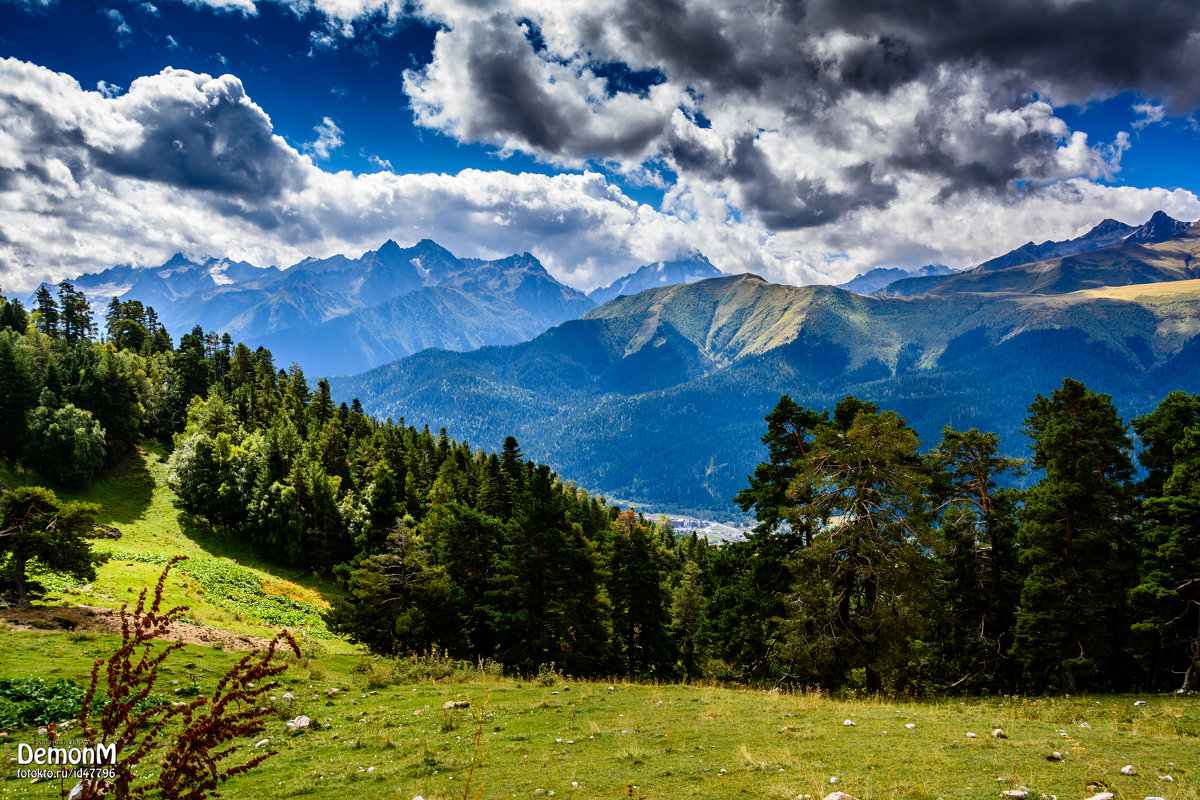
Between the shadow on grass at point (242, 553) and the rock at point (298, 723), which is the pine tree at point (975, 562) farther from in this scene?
the shadow on grass at point (242, 553)

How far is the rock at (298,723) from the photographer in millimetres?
16359

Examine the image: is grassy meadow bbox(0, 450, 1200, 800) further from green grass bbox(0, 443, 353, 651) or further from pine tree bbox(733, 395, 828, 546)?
pine tree bbox(733, 395, 828, 546)

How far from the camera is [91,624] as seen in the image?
2444 cm

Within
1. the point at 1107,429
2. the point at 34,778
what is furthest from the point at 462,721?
the point at 1107,429

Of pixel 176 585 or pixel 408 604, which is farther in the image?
pixel 176 585

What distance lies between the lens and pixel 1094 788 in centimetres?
1100

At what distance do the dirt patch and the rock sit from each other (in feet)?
27.7

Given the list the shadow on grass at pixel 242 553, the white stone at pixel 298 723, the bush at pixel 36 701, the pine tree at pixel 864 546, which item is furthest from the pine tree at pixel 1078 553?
the shadow on grass at pixel 242 553

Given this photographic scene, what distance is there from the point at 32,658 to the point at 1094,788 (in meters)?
30.8

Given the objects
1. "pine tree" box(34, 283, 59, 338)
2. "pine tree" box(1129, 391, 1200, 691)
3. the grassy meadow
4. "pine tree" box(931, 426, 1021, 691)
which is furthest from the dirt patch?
"pine tree" box(34, 283, 59, 338)

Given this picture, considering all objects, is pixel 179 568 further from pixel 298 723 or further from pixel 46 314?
pixel 46 314

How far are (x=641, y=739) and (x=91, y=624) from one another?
25.3m

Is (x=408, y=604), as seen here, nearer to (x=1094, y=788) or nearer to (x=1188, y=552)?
(x=1094, y=788)

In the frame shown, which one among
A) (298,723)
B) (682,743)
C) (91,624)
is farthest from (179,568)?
(682,743)
